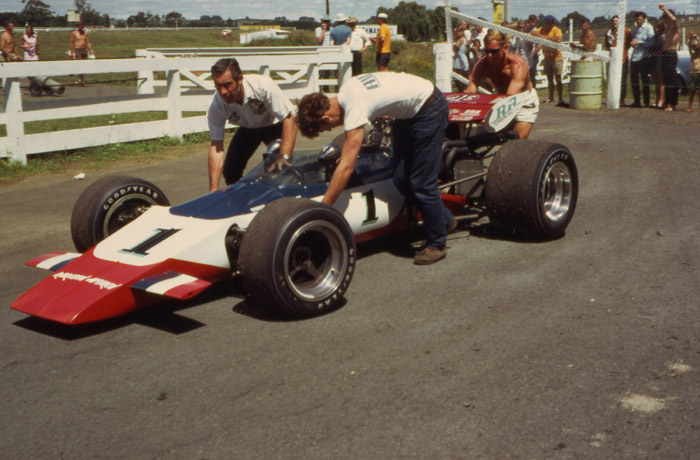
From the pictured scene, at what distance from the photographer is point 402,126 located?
5684mm

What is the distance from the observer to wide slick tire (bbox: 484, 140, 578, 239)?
597 centimetres

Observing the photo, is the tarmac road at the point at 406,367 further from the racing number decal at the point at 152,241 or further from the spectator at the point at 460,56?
the spectator at the point at 460,56

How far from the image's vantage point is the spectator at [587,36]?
51.8 ft

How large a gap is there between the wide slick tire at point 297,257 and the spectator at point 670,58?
1115 centimetres

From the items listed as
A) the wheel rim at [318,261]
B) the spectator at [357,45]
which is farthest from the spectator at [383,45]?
the wheel rim at [318,261]

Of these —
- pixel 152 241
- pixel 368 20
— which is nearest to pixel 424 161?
pixel 152 241

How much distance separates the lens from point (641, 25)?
1462 centimetres

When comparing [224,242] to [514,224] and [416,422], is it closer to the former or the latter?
[416,422]

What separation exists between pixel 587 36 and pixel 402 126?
11.6 meters

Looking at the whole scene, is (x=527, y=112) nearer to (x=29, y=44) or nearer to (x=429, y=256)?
(x=429, y=256)

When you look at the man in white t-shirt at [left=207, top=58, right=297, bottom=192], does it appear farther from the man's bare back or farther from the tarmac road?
the man's bare back

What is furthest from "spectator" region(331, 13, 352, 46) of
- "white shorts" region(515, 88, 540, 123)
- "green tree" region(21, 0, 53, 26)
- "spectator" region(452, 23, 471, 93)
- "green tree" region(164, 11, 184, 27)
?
"green tree" region(164, 11, 184, 27)

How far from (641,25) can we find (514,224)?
1023 centimetres

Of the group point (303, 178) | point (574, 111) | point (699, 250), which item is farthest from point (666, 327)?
point (574, 111)
